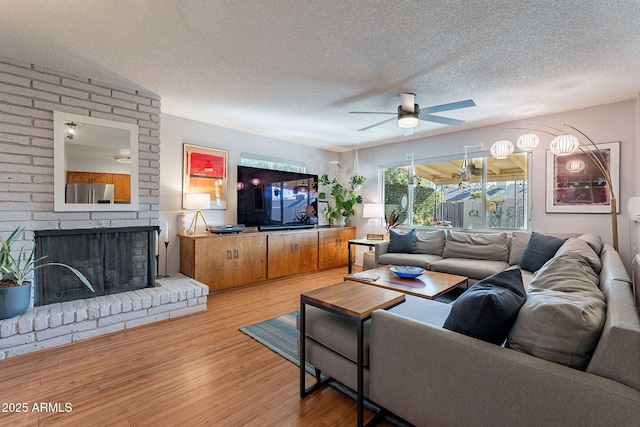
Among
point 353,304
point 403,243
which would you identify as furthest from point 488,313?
point 403,243

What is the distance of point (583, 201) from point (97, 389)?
207 inches

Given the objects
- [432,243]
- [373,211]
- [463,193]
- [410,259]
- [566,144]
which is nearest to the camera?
[566,144]

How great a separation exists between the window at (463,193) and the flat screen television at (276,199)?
5.23ft

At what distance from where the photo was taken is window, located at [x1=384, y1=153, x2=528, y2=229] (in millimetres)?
4211

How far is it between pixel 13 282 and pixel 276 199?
127 inches

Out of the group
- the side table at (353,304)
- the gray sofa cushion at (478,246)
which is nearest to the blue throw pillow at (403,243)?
the gray sofa cushion at (478,246)

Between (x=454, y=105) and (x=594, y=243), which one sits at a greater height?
(x=454, y=105)

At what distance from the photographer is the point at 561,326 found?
1054 millimetres

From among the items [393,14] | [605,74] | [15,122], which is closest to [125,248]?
[15,122]

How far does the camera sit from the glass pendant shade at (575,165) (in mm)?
3617

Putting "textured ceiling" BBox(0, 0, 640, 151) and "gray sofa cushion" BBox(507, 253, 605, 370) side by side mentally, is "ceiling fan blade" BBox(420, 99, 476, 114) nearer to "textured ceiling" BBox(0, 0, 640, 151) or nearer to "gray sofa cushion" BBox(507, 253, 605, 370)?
"textured ceiling" BBox(0, 0, 640, 151)

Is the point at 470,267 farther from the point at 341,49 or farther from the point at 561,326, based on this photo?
the point at 341,49

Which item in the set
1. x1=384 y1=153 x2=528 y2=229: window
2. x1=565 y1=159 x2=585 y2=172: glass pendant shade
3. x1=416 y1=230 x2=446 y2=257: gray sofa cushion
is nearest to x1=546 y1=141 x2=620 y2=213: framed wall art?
x1=565 y1=159 x2=585 y2=172: glass pendant shade

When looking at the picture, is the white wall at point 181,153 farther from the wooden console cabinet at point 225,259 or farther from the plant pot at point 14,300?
the plant pot at point 14,300
